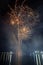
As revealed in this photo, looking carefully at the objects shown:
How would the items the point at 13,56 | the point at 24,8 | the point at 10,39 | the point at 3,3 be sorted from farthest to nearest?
the point at 10,39, the point at 13,56, the point at 24,8, the point at 3,3

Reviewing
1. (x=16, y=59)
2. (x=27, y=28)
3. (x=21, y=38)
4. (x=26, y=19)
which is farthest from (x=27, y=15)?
(x=16, y=59)

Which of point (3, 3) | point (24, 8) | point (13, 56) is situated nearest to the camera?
point (3, 3)

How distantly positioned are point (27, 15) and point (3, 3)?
55 cm

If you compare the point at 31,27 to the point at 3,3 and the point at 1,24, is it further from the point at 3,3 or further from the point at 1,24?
the point at 3,3

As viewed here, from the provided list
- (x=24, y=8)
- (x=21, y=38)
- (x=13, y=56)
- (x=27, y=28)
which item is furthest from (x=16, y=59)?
(x=24, y=8)

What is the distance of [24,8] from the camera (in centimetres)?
252

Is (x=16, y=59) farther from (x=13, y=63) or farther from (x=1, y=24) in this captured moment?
(x=1, y=24)

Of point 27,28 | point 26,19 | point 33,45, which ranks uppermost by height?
point 26,19

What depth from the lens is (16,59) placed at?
8.73 ft

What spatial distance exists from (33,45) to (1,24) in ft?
2.79

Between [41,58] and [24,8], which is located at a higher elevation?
[24,8]

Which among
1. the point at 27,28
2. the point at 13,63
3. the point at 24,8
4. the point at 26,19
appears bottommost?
the point at 13,63

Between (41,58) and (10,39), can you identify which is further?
(10,39)

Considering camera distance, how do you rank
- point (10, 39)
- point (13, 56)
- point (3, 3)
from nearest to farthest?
point (3, 3) < point (13, 56) < point (10, 39)
